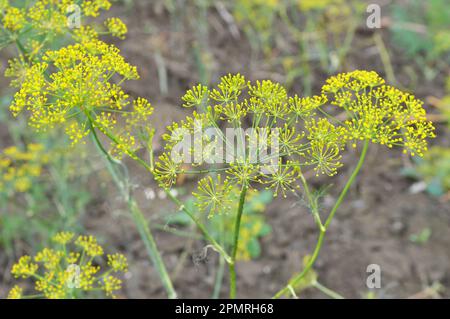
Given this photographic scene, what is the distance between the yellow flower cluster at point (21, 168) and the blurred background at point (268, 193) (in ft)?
0.05

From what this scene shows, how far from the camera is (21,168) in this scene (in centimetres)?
394

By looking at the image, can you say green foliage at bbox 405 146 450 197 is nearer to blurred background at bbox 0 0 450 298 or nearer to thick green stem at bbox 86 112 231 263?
blurred background at bbox 0 0 450 298

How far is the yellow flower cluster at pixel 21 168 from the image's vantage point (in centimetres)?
376

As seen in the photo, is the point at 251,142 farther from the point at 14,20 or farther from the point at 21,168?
the point at 21,168

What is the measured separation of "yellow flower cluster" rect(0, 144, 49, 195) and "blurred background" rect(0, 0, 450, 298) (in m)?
0.01

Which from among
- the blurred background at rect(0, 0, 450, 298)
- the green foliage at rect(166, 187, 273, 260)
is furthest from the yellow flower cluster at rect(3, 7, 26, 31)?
the green foliage at rect(166, 187, 273, 260)

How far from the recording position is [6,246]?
382cm

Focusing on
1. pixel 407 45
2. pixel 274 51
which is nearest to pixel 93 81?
pixel 274 51

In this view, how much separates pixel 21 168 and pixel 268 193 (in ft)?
5.69

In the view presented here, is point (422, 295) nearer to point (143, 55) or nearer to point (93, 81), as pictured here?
point (93, 81)

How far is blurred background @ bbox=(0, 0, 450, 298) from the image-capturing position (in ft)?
12.4

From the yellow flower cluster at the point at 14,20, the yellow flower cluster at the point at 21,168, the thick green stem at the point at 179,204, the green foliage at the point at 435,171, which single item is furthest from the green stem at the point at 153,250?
the green foliage at the point at 435,171

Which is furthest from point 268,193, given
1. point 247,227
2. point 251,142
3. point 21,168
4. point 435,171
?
point 251,142
